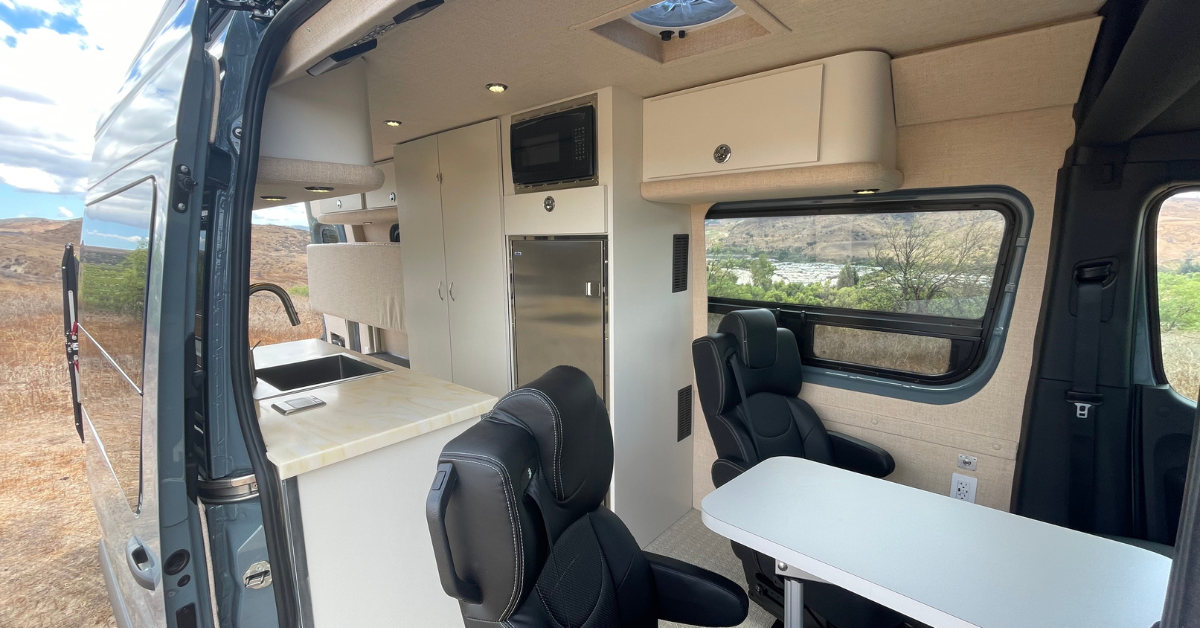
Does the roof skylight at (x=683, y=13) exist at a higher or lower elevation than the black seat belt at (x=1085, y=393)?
higher

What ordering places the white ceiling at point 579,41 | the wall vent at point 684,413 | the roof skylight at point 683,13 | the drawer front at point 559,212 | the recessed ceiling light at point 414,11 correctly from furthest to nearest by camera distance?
the wall vent at point 684,413 → the drawer front at point 559,212 → the roof skylight at point 683,13 → the white ceiling at point 579,41 → the recessed ceiling light at point 414,11

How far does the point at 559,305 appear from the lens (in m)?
2.34

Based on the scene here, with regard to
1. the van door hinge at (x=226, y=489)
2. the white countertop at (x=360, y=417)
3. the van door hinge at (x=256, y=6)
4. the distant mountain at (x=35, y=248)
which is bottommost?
the van door hinge at (x=226, y=489)

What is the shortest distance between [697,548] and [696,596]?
4.23 feet

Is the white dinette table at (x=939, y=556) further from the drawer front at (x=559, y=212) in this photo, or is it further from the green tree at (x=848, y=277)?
the drawer front at (x=559, y=212)

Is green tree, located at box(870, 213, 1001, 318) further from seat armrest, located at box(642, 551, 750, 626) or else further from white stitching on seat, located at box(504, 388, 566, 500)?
white stitching on seat, located at box(504, 388, 566, 500)

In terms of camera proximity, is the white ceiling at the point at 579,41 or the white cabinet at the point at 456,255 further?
the white cabinet at the point at 456,255

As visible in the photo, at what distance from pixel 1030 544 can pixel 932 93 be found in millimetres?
1508

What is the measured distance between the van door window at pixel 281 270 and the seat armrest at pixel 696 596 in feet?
5.68

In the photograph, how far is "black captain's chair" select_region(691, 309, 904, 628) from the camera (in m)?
1.86

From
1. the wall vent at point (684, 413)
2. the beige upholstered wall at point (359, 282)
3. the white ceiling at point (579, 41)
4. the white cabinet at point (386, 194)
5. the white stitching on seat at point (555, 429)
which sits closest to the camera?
the white stitching on seat at point (555, 429)

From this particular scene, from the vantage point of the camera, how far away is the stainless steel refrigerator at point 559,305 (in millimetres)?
2176

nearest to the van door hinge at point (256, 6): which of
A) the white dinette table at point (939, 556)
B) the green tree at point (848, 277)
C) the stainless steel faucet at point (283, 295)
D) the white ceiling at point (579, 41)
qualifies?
the white ceiling at point (579, 41)

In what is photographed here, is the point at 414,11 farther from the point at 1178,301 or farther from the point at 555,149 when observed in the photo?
the point at 1178,301
